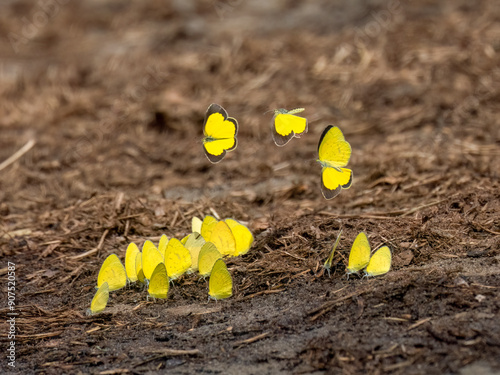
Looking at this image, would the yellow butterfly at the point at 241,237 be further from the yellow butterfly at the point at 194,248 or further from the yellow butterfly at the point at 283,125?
the yellow butterfly at the point at 283,125

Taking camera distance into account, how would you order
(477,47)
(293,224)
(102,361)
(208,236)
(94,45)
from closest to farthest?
(102,361) < (208,236) < (293,224) < (477,47) < (94,45)

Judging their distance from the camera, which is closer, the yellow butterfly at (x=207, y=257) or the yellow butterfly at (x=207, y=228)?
the yellow butterfly at (x=207, y=257)

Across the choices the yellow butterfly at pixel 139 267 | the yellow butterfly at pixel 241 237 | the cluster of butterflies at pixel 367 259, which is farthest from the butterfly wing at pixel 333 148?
the yellow butterfly at pixel 139 267

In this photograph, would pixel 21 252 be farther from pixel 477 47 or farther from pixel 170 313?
pixel 477 47

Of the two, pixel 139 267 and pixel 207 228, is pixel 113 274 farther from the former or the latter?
pixel 207 228

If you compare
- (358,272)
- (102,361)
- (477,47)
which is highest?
(477,47)

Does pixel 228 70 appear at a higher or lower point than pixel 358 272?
higher

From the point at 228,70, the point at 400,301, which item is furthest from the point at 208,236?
the point at 228,70

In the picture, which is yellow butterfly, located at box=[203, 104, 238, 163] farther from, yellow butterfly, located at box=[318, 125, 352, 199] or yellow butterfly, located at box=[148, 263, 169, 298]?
yellow butterfly, located at box=[148, 263, 169, 298]
